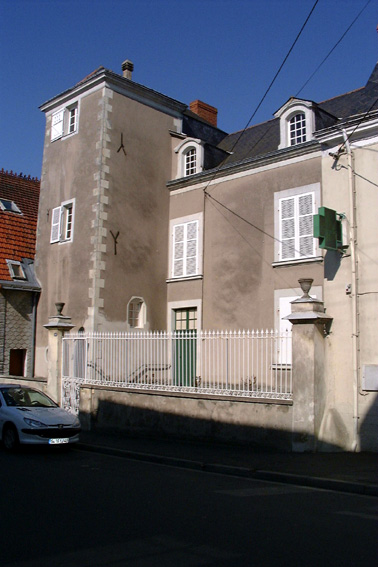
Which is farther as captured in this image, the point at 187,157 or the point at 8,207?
the point at 8,207

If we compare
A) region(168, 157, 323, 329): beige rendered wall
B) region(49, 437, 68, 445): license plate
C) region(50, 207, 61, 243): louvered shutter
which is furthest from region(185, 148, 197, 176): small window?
region(49, 437, 68, 445): license plate

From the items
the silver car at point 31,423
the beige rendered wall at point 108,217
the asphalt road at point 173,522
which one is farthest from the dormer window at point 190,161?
the asphalt road at point 173,522

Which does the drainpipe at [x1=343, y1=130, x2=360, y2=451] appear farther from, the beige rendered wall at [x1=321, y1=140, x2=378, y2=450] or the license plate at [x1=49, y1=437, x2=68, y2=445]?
the license plate at [x1=49, y1=437, x2=68, y2=445]

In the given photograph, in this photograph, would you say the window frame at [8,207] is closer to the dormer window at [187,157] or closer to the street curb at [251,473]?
the dormer window at [187,157]

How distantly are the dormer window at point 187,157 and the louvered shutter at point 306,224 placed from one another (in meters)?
5.35

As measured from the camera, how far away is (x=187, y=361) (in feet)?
47.7

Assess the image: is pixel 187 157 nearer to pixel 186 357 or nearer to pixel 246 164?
pixel 246 164

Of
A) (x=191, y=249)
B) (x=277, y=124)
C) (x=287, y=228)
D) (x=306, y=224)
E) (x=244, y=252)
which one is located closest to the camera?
(x=306, y=224)

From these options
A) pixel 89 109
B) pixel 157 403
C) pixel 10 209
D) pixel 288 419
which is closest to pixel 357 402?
pixel 288 419

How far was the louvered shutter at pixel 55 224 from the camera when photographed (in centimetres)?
2077

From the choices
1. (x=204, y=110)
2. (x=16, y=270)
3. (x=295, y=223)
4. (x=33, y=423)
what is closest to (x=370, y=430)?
(x=295, y=223)

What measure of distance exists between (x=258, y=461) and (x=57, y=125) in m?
15.6

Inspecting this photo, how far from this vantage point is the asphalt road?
5246mm

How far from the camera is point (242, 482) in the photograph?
31.3 feet
